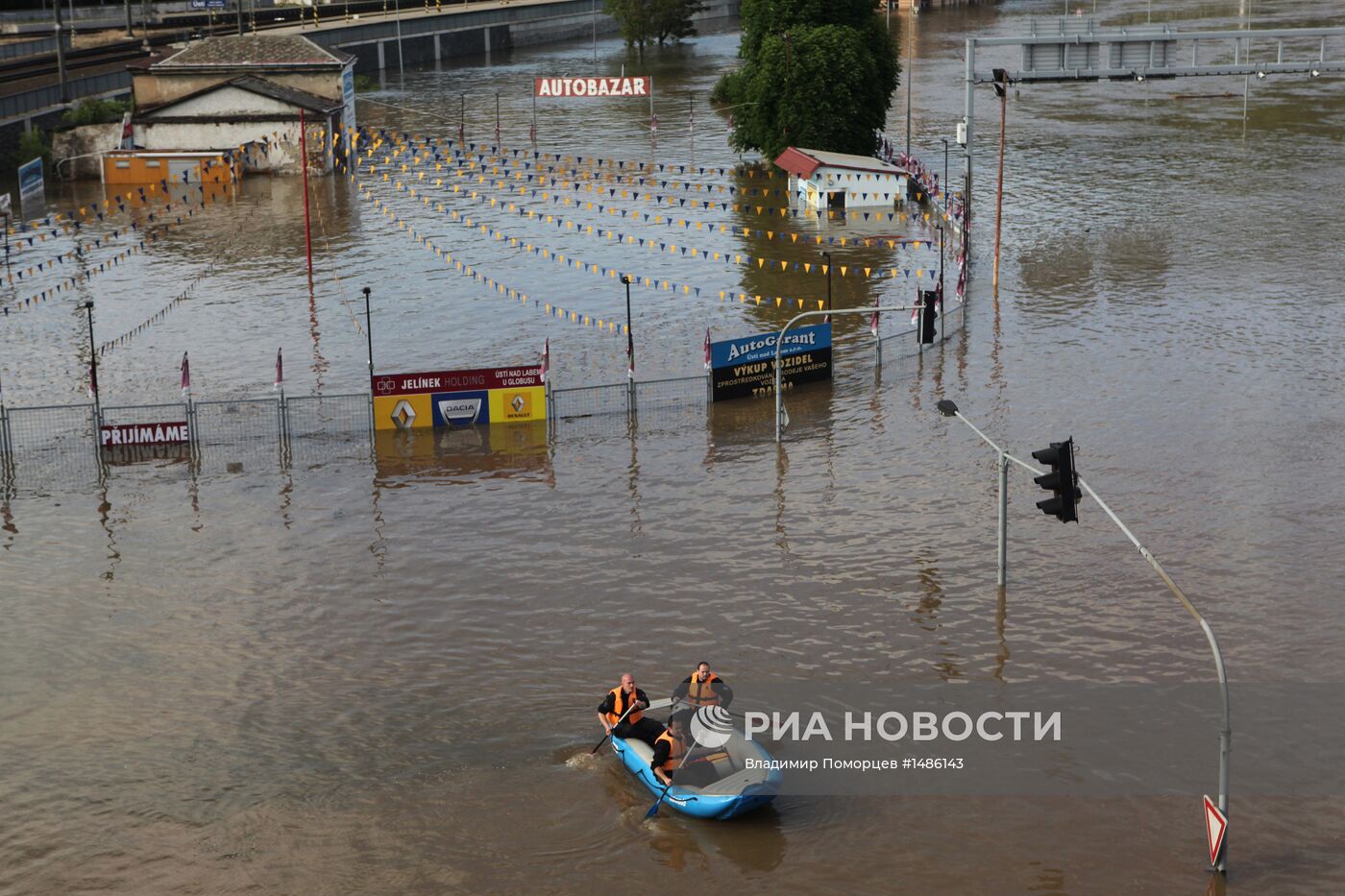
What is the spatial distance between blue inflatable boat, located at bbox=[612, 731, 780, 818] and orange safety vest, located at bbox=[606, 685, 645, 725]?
987 mm

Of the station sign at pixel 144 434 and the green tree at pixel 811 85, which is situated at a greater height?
the green tree at pixel 811 85

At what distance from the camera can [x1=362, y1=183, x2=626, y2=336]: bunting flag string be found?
51469mm

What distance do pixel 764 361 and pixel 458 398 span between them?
840 cm

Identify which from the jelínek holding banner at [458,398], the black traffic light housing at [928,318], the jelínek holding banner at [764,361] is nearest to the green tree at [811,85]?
the jelínek holding banner at [764,361]

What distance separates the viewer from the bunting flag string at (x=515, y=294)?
51.5 m

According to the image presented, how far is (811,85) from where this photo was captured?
7531 centimetres

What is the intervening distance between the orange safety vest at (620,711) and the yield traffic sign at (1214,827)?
825cm

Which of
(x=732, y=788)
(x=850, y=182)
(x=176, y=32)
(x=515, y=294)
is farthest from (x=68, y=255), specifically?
(x=176, y=32)

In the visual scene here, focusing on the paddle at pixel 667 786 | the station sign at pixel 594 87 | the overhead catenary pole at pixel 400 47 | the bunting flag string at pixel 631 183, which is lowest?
the paddle at pixel 667 786

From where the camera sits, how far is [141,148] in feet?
265

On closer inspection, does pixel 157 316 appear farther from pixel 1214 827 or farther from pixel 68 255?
pixel 1214 827

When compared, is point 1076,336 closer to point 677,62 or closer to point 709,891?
point 709,891

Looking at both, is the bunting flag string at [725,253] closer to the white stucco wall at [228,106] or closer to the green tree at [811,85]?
the green tree at [811,85]

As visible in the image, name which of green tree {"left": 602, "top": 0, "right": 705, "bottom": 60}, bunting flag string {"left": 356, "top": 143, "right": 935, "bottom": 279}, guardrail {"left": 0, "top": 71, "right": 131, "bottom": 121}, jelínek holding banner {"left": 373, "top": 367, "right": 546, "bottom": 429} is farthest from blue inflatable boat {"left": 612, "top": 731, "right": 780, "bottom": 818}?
green tree {"left": 602, "top": 0, "right": 705, "bottom": 60}
